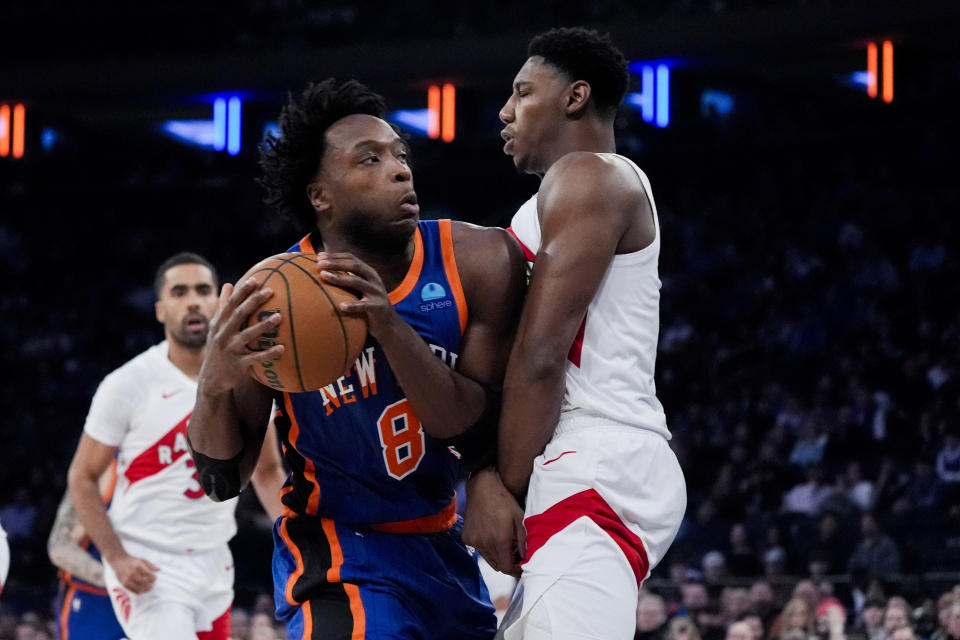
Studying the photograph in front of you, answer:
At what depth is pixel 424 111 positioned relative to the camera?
1664 centimetres

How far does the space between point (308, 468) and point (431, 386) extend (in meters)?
0.47

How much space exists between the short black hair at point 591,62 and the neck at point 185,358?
9.32ft

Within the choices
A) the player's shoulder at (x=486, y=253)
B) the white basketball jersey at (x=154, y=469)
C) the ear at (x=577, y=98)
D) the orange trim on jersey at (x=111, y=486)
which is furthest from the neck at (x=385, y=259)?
the orange trim on jersey at (x=111, y=486)

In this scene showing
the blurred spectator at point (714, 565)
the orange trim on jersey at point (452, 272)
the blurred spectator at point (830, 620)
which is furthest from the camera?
the blurred spectator at point (714, 565)

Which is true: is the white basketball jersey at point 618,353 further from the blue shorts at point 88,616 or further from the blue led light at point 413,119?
the blue led light at point 413,119

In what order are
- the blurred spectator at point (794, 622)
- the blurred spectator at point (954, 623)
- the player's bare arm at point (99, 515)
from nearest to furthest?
the player's bare arm at point (99, 515) → the blurred spectator at point (954, 623) → the blurred spectator at point (794, 622)

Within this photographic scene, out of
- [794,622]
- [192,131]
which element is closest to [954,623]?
[794,622]

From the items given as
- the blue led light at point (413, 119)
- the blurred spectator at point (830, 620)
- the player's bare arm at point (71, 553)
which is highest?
the blue led light at point (413, 119)

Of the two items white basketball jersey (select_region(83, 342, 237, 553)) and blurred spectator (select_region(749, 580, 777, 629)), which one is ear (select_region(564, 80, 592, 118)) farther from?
blurred spectator (select_region(749, 580, 777, 629))

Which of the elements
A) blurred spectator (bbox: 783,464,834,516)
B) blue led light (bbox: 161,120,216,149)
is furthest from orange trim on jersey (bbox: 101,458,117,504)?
blue led light (bbox: 161,120,216,149)

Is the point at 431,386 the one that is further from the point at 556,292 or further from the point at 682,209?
the point at 682,209

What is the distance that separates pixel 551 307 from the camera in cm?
276

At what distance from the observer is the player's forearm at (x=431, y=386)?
8.85ft

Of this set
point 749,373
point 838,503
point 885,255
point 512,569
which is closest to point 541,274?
point 512,569
